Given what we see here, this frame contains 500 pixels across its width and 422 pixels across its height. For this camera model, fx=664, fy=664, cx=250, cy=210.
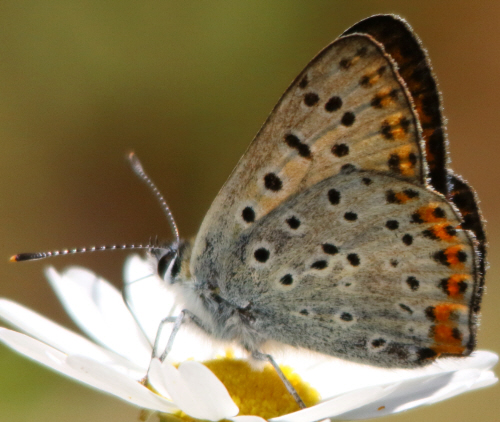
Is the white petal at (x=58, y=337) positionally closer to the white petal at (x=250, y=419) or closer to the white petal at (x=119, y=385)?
the white petal at (x=119, y=385)

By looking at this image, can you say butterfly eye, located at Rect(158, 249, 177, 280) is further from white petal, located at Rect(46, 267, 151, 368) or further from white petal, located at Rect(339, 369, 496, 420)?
white petal, located at Rect(339, 369, 496, 420)

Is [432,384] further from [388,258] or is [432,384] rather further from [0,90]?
[0,90]

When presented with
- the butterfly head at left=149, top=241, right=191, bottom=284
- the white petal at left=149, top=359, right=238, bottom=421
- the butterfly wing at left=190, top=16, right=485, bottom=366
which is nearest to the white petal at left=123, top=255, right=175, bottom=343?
the butterfly head at left=149, top=241, right=191, bottom=284

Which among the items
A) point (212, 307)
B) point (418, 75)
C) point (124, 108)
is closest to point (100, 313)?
point (212, 307)

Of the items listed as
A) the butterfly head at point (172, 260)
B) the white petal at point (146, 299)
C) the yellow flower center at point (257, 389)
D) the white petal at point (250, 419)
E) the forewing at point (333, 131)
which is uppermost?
the forewing at point (333, 131)

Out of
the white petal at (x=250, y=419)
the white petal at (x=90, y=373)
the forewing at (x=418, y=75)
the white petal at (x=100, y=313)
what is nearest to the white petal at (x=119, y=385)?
the white petal at (x=90, y=373)

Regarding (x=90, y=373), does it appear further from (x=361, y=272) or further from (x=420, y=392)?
(x=420, y=392)
